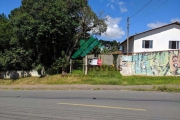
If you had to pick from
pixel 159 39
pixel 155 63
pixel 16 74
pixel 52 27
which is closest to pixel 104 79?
pixel 155 63

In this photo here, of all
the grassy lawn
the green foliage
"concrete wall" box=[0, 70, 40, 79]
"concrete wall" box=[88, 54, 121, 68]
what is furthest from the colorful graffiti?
"concrete wall" box=[0, 70, 40, 79]

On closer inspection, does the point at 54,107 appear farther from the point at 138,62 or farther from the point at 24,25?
the point at 24,25

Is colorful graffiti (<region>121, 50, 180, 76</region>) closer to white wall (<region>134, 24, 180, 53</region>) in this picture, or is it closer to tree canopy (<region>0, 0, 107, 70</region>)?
tree canopy (<region>0, 0, 107, 70</region>)

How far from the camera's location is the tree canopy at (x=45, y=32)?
18953 millimetres

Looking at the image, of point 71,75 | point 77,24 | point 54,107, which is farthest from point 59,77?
point 54,107

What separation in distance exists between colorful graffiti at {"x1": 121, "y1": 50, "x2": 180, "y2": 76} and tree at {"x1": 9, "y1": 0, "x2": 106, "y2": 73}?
600cm

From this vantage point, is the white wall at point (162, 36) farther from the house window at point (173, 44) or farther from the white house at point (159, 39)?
the house window at point (173, 44)

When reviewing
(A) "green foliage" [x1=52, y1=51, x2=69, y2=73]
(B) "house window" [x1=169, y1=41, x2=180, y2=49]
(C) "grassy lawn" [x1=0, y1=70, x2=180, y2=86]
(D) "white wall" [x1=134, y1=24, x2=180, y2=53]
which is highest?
(D) "white wall" [x1=134, y1=24, x2=180, y2=53]

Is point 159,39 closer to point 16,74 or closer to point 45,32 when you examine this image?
point 45,32

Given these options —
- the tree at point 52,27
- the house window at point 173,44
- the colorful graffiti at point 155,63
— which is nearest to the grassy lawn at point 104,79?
the colorful graffiti at point 155,63

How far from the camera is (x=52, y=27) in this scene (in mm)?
18938

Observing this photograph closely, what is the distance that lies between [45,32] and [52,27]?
78 centimetres

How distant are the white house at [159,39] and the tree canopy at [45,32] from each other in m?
7.78

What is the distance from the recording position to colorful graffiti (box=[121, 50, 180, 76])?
1728 cm
